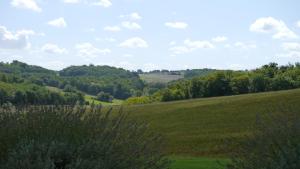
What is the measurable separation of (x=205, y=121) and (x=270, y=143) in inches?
1390

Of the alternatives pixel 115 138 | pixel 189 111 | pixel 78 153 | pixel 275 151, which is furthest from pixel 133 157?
pixel 189 111

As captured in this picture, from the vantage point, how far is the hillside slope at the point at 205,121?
114ft

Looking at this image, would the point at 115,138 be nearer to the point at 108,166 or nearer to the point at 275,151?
the point at 108,166

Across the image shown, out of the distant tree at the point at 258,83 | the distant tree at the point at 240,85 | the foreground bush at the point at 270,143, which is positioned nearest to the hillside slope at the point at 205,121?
the foreground bush at the point at 270,143

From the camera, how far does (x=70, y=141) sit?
9.21 meters

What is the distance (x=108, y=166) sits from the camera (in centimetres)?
880

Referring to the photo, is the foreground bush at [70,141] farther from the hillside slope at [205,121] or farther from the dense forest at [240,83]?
the dense forest at [240,83]

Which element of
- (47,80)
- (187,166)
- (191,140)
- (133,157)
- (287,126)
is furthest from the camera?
(47,80)

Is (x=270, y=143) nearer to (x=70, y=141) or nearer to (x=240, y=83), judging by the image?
(x=70, y=141)

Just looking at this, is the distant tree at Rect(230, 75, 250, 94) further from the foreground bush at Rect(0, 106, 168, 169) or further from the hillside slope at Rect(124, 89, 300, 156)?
the foreground bush at Rect(0, 106, 168, 169)

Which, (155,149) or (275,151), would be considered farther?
(155,149)

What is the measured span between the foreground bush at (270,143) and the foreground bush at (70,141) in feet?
5.80

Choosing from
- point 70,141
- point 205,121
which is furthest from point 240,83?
point 70,141

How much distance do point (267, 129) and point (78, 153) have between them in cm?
404
